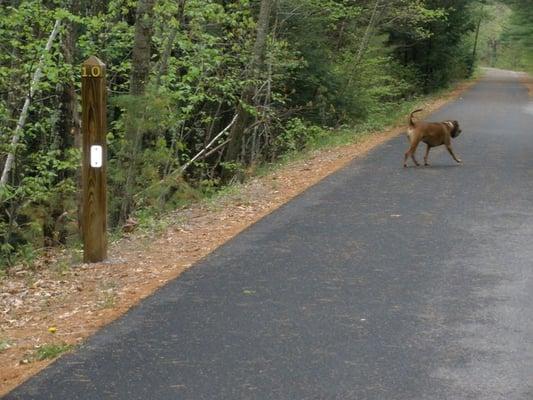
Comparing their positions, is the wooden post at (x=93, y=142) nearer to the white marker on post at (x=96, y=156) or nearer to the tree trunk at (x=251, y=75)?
the white marker on post at (x=96, y=156)

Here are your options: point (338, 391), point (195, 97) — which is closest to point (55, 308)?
A: point (338, 391)

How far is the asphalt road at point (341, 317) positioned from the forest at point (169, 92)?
341 centimetres

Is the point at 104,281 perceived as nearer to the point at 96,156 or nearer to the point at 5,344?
the point at 96,156

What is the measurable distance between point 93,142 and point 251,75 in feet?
34.0

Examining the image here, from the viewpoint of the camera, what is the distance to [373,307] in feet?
20.9

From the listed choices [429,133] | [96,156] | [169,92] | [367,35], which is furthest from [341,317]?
[367,35]

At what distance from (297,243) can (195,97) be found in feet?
21.6

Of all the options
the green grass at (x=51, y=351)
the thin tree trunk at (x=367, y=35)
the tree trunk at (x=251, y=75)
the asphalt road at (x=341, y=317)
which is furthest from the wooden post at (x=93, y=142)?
the thin tree trunk at (x=367, y=35)

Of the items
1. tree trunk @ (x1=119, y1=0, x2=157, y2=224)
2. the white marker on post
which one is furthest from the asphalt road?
tree trunk @ (x1=119, y1=0, x2=157, y2=224)

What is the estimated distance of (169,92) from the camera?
13.8 metres

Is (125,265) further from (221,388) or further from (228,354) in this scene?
(221,388)

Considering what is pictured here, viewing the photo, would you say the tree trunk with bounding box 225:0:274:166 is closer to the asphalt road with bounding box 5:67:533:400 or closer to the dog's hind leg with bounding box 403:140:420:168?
the dog's hind leg with bounding box 403:140:420:168

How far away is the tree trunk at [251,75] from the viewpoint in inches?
681

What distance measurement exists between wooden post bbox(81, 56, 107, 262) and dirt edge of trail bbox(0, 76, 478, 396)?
0.63 m
